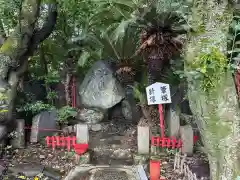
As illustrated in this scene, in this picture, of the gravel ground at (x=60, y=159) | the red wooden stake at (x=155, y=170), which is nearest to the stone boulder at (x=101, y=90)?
the gravel ground at (x=60, y=159)

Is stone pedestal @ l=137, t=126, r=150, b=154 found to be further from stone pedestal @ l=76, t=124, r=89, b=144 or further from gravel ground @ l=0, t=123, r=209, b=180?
stone pedestal @ l=76, t=124, r=89, b=144

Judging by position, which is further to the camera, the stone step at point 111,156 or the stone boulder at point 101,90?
the stone boulder at point 101,90

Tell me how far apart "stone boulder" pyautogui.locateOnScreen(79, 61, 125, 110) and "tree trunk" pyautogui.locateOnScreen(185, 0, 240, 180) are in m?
5.77

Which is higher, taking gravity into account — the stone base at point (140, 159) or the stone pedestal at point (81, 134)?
the stone pedestal at point (81, 134)

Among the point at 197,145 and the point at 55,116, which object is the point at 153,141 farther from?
the point at 55,116

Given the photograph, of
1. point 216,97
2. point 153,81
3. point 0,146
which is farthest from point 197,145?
point 0,146

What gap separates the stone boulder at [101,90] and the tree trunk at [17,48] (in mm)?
2881

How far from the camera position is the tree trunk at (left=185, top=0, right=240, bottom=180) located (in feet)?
10.1

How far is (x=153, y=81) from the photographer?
7.27 meters

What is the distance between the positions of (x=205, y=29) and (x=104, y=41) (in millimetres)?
6035

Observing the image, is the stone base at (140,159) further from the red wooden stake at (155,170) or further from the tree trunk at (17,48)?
the tree trunk at (17,48)

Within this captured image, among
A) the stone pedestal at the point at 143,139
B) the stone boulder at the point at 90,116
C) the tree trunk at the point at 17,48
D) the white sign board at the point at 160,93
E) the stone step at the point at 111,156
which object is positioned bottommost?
the stone step at the point at 111,156

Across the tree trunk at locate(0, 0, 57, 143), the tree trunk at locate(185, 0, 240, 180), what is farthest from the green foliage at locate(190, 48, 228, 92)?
the tree trunk at locate(0, 0, 57, 143)

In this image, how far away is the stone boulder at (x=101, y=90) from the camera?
9.01 metres
